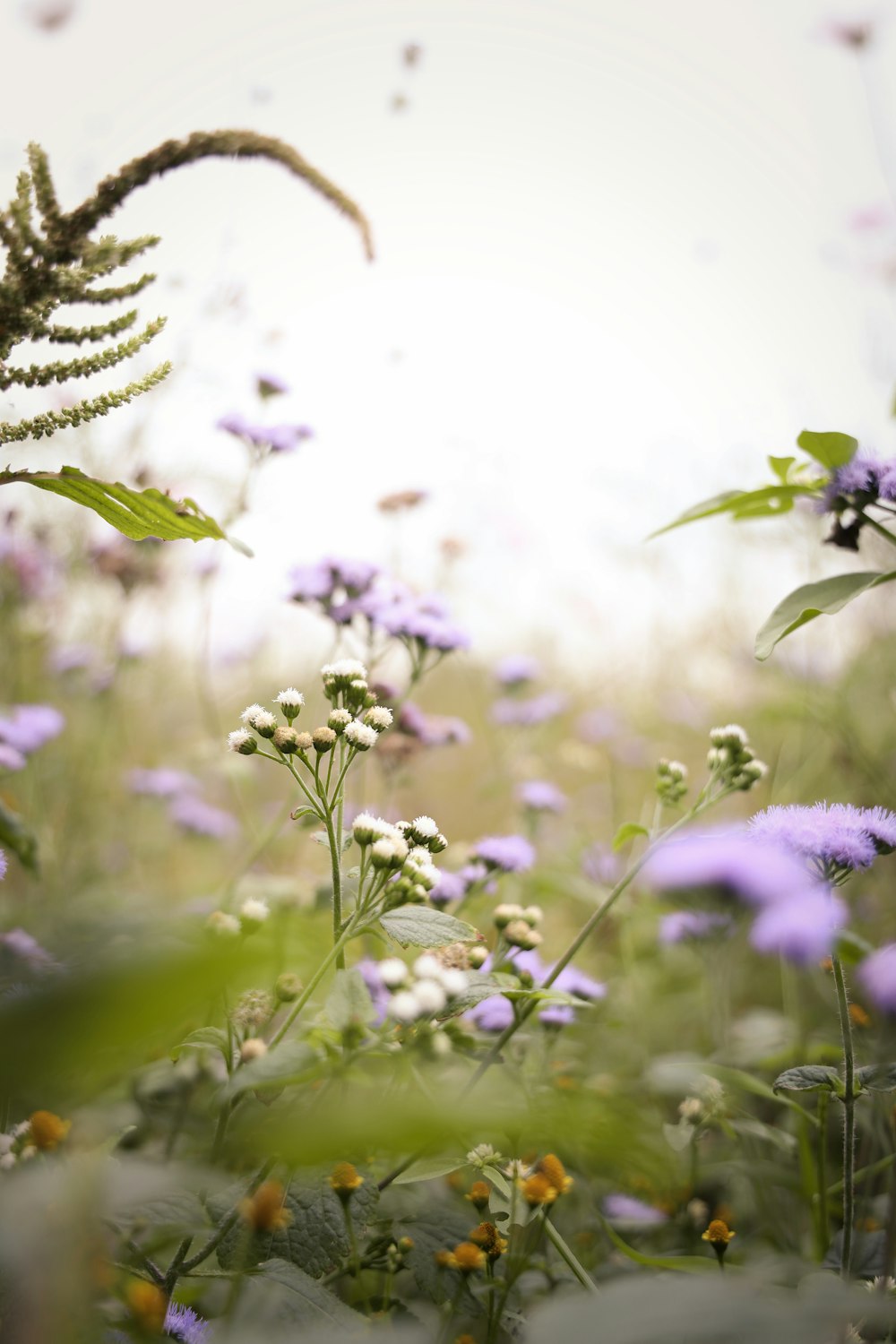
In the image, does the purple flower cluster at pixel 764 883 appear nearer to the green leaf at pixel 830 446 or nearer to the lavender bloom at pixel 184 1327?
the green leaf at pixel 830 446

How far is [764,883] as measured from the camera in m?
0.95

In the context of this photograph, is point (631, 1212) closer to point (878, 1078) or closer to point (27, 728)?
point (878, 1078)

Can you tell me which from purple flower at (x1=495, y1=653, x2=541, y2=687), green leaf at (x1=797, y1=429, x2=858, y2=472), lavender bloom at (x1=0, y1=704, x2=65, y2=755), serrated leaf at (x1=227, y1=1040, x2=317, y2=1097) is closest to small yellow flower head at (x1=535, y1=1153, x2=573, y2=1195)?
serrated leaf at (x1=227, y1=1040, x2=317, y2=1097)

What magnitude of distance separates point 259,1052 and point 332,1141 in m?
0.67

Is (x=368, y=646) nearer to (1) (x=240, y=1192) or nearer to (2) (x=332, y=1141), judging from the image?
(1) (x=240, y=1192)

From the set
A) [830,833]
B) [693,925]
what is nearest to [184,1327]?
[830,833]

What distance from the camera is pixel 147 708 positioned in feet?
13.9

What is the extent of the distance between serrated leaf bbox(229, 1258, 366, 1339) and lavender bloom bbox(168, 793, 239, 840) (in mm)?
2301

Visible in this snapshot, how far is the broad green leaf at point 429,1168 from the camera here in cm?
101

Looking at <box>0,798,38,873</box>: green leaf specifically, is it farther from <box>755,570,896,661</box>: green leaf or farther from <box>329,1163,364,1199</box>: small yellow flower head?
<box>755,570,896,661</box>: green leaf

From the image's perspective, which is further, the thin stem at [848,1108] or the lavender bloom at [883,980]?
the thin stem at [848,1108]

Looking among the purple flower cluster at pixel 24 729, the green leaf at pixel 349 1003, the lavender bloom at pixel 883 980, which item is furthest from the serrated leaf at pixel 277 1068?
the purple flower cluster at pixel 24 729

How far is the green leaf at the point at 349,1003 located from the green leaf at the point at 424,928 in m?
0.09

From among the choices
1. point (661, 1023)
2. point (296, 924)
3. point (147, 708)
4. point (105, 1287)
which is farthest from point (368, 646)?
point (147, 708)
